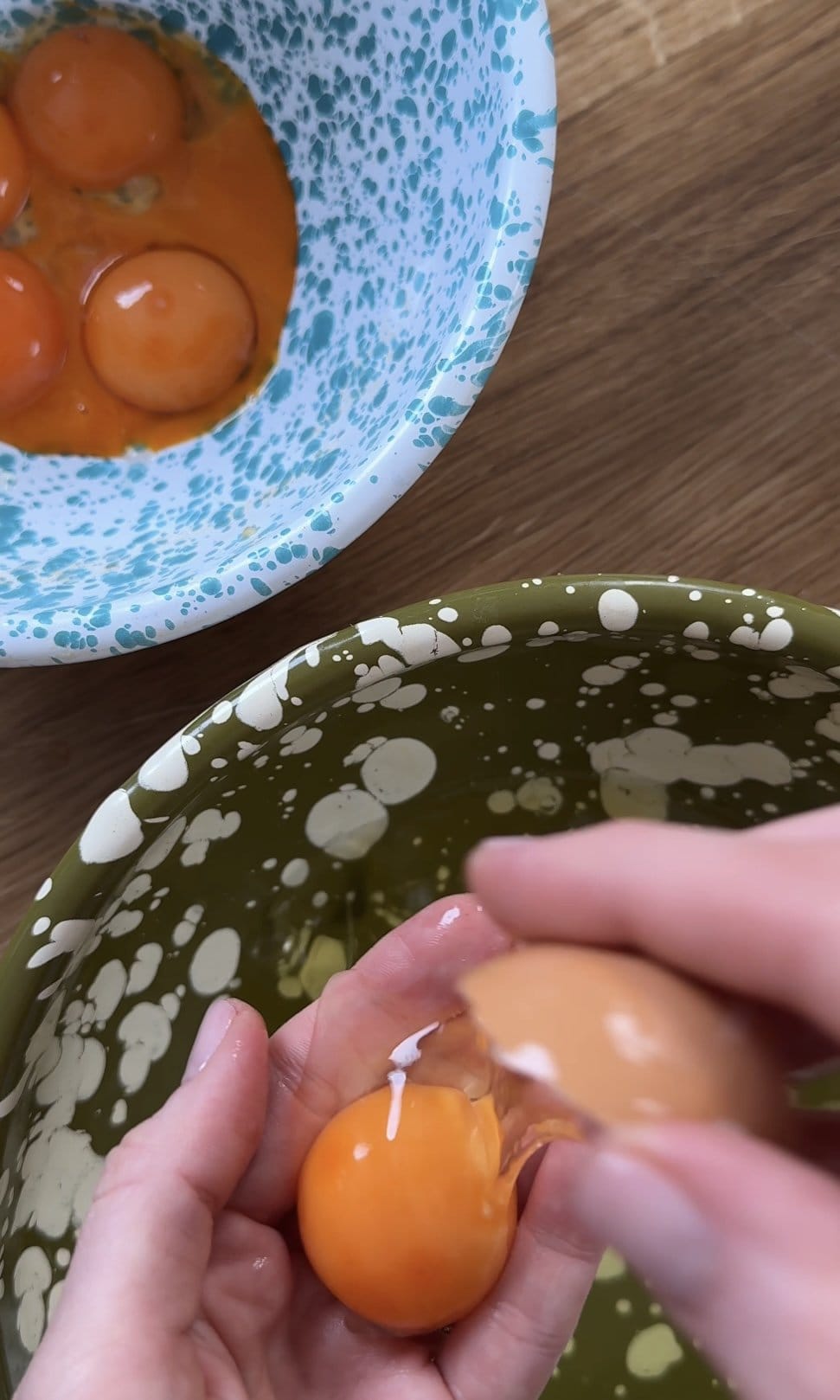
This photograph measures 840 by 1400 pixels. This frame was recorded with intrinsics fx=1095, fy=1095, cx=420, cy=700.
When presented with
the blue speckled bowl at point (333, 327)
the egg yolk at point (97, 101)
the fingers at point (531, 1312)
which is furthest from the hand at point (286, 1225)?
the egg yolk at point (97, 101)

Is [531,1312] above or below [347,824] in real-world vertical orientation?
below

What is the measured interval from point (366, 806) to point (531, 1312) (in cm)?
30

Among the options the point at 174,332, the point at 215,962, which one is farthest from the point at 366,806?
the point at 174,332

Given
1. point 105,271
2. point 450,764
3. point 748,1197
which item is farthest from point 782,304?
point 748,1197

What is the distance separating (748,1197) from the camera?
0.29 metres

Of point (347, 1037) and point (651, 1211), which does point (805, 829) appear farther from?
point (347, 1037)

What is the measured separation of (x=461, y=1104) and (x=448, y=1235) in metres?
0.06

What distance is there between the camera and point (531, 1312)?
0.61m

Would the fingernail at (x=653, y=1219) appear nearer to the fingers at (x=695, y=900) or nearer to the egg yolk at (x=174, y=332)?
the fingers at (x=695, y=900)

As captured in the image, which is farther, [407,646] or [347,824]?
[347,824]

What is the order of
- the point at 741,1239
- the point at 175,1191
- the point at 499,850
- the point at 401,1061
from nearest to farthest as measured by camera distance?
the point at 741,1239, the point at 499,850, the point at 175,1191, the point at 401,1061

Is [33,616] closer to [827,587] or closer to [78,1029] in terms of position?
[78,1029]

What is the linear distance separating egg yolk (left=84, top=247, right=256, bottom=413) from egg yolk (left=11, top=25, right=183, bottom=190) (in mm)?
79

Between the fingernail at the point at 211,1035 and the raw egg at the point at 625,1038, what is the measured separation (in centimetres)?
26
